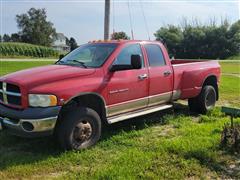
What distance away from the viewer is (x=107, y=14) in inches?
532

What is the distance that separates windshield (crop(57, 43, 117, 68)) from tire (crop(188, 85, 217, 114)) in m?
2.85

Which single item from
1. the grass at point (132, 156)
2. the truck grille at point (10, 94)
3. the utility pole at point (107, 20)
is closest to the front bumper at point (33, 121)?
the truck grille at point (10, 94)

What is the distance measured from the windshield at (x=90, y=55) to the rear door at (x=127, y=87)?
23 centimetres

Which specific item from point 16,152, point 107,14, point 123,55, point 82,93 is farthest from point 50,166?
point 107,14

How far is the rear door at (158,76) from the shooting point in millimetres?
7242

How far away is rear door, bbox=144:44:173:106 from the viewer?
285 inches

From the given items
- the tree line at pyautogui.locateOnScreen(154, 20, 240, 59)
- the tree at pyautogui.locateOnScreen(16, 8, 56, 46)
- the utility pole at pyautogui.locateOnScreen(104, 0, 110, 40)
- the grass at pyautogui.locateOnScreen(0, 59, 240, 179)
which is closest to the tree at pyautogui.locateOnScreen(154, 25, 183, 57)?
the tree line at pyautogui.locateOnScreen(154, 20, 240, 59)

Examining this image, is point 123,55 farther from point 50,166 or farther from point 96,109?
point 50,166

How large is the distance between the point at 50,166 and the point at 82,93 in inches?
49.9

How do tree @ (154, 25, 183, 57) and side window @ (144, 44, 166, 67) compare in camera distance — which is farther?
tree @ (154, 25, 183, 57)

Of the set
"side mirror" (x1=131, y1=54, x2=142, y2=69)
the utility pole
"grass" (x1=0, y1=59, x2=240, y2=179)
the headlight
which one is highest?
the utility pole

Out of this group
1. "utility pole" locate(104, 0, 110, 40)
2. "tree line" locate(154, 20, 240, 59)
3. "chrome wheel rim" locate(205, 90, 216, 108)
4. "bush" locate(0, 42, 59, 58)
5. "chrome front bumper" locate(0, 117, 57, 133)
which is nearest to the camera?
"chrome front bumper" locate(0, 117, 57, 133)

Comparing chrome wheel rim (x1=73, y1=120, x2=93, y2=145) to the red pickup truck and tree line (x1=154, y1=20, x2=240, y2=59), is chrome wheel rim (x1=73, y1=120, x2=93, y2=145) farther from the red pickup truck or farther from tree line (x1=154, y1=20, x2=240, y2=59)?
tree line (x1=154, y1=20, x2=240, y2=59)

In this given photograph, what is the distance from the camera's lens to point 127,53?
693cm
